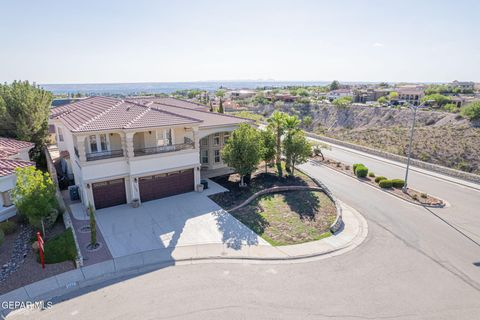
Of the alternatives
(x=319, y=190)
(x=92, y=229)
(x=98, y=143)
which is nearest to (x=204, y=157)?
(x=98, y=143)

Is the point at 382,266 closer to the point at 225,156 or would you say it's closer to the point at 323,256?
the point at 323,256

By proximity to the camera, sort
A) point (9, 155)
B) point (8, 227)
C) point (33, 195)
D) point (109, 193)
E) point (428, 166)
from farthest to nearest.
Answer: point (428, 166) → point (109, 193) → point (9, 155) → point (8, 227) → point (33, 195)

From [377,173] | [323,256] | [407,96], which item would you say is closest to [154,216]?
[323,256]

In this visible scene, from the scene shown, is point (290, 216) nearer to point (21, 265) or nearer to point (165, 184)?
point (165, 184)

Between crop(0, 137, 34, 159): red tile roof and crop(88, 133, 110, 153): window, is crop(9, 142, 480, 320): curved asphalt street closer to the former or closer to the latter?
crop(88, 133, 110, 153): window

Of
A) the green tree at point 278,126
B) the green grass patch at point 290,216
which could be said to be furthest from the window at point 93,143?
the green tree at point 278,126

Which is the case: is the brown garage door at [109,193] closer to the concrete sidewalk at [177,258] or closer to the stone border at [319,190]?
the concrete sidewalk at [177,258]

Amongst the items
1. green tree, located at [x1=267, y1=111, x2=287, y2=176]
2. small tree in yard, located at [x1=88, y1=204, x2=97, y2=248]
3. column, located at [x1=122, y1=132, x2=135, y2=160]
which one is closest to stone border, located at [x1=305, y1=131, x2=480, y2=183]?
green tree, located at [x1=267, y1=111, x2=287, y2=176]
